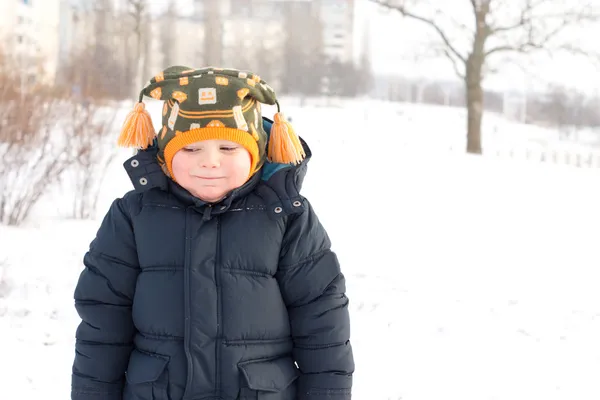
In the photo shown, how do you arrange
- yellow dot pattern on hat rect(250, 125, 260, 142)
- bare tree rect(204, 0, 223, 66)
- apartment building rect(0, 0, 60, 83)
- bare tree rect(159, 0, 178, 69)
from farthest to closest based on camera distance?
bare tree rect(159, 0, 178, 69)
bare tree rect(204, 0, 223, 66)
apartment building rect(0, 0, 60, 83)
yellow dot pattern on hat rect(250, 125, 260, 142)

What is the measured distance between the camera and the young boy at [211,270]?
1757 millimetres

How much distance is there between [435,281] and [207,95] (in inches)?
208

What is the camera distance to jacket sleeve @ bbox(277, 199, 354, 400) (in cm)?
185

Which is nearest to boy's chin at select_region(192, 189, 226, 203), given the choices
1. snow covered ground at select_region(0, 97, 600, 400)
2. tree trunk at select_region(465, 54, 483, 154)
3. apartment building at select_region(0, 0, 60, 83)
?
snow covered ground at select_region(0, 97, 600, 400)

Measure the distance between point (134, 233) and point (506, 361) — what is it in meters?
3.54

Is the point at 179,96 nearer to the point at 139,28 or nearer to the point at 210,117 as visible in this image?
the point at 210,117

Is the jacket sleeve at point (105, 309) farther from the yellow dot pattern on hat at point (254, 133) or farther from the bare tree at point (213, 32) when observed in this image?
the bare tree at point (213, 32)

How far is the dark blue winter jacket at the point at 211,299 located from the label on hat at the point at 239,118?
162 millimetres

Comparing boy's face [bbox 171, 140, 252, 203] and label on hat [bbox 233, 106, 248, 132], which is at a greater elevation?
label on hat [bbox 233, 106, 248, 132]

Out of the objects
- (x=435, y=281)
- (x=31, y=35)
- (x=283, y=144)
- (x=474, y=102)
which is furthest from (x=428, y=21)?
(x=283, y=144)

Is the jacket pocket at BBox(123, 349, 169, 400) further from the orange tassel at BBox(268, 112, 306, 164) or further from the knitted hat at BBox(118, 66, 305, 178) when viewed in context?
the orange tassel at BBox(268, 112, 306, 164)

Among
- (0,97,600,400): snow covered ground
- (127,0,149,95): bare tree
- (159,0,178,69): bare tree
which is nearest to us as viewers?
(0,97,600,400): snow covered ground

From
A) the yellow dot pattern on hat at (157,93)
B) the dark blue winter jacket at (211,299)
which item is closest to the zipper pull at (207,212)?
the dark blue winter jacket at (211,299)

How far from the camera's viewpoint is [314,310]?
1.85m
